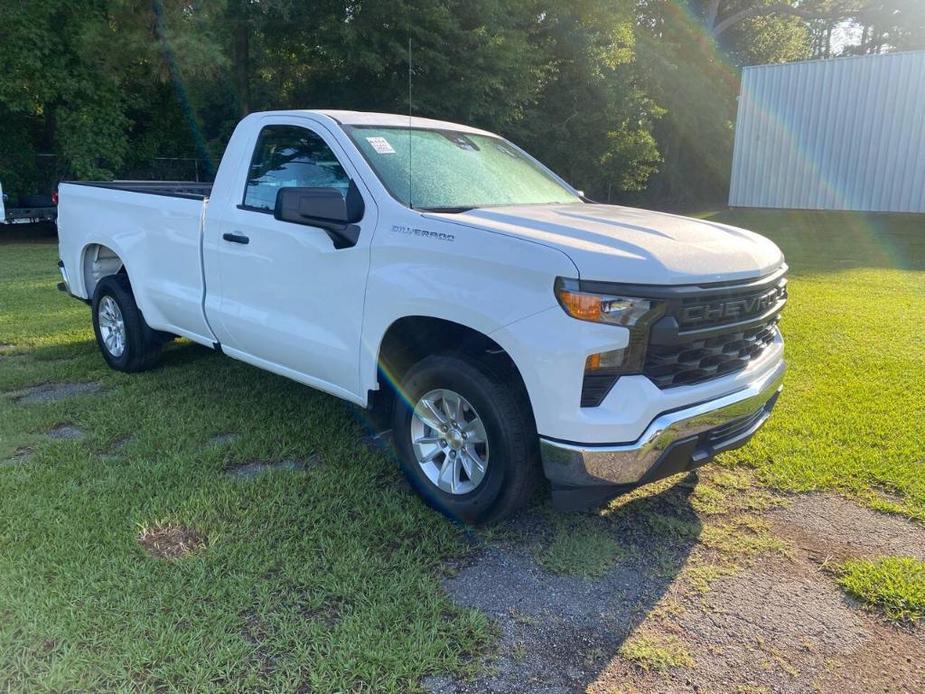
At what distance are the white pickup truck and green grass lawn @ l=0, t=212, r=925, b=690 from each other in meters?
0.48

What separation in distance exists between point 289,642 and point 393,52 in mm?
17804

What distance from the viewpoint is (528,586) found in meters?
3.06

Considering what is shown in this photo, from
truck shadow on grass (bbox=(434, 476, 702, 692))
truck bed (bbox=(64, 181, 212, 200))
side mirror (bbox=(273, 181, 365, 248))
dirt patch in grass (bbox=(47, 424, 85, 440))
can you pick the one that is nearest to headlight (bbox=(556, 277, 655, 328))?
truck shadow on grass (bbox=(434, 476, 702, 692))

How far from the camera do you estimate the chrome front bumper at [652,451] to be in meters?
2.92

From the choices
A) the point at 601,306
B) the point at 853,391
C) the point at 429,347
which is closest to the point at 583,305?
the point at 601,306

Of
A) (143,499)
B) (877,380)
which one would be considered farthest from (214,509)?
(877,380)

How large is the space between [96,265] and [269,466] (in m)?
3.23

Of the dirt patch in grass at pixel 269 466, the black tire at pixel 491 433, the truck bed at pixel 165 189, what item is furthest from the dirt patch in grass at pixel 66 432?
the black tire at pixel 491 433

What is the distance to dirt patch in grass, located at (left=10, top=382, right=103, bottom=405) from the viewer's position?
5242mm

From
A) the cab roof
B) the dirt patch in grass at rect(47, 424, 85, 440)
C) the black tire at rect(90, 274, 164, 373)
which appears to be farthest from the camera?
the black tire at rect(90, 274, 164, 373)

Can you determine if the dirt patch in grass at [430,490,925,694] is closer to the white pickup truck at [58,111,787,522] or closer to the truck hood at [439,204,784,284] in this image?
the white pickup truck at [58,111,787,522]

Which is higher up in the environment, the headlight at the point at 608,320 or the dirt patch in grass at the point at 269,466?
the headlight at the point at 608,320

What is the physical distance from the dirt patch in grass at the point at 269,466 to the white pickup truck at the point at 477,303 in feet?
1.53

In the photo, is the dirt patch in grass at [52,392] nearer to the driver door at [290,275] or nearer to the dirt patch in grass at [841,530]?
the driver door at [290,275]
